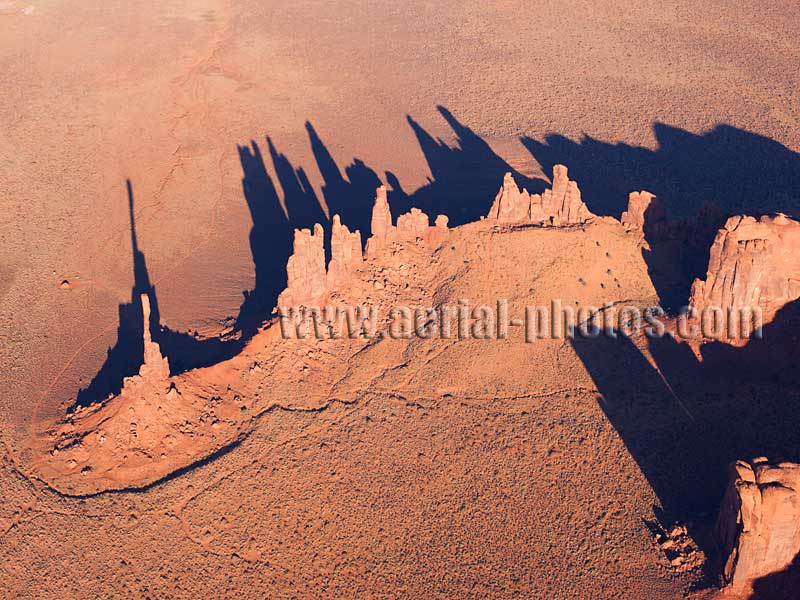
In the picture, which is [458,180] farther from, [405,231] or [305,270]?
[305,270]

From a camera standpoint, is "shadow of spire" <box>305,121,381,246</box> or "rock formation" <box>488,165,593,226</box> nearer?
"rock formation" <box>488,165,593,226</box>

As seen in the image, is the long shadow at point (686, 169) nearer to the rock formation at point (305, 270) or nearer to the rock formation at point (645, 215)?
the rock formation at point (645, 215)

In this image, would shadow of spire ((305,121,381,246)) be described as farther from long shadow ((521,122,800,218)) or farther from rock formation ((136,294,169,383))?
rock formation ((136,294,169,383))

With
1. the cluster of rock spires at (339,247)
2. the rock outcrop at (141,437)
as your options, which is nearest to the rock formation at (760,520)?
the cluster of rock spires at (339,247)

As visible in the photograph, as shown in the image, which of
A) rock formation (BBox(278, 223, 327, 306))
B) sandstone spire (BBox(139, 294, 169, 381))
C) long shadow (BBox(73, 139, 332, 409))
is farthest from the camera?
long shadow (BBox(73, 139, 332, 409))

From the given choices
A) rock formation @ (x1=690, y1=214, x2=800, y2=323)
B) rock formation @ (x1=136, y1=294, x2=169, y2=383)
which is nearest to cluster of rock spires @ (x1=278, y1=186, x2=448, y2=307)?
rock formation @ (x1=136, y1=294, x2=169, y2=383)

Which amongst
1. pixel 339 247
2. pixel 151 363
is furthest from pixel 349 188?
pixel 151 363
